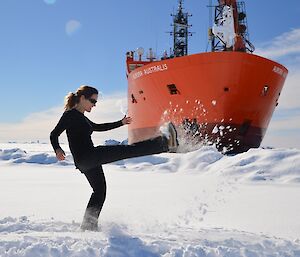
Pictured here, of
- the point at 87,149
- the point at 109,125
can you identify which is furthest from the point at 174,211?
the point at 87,149

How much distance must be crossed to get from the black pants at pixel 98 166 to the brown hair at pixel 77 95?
1.59 ft

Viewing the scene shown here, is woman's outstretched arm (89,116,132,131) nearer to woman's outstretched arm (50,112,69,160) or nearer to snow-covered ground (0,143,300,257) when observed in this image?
woman's outstretched arm (50,112,69,160)

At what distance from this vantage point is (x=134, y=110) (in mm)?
18781

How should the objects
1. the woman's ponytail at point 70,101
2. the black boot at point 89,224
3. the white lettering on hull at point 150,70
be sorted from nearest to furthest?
the black boot at point 89,224 → the woman's ponytail at point 70,101 → the white lettering on hull at point 150,70

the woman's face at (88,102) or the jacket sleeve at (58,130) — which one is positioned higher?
the woman's face at (88,102)

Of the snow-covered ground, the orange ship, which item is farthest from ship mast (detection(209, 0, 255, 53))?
the snow-covered ground

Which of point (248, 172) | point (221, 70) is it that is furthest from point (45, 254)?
point (221, 70)

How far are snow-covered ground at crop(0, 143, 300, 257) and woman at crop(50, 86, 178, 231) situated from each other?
0.78ft

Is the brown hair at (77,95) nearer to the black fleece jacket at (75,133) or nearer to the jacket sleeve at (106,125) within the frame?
the black fleece jacket at (75,133)

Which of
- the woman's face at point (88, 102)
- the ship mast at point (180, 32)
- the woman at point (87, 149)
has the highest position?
the ship mast at point (180, 32)

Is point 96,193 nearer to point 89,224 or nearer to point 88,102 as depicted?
point 89,224

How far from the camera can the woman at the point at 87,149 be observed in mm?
3596

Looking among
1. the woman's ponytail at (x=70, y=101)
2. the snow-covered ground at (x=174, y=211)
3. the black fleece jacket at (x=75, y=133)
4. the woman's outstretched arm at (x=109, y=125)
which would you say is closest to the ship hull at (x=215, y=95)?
the snow-covered ground at (x=174, y=211)

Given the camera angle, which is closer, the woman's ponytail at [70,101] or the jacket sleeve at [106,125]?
the woman's ponytail at [70,101]
